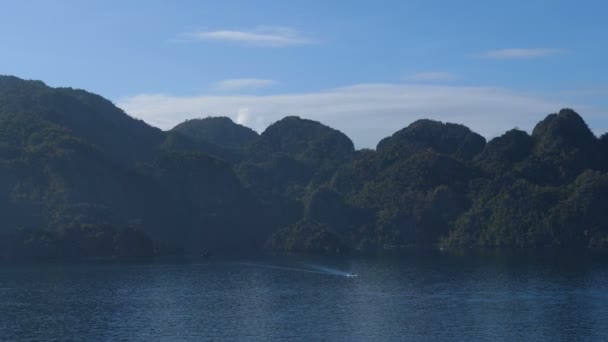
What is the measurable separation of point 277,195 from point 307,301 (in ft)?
294

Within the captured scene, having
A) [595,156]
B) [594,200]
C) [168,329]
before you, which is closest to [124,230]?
[168,329]

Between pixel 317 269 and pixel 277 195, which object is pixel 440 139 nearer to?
pixel 277 195

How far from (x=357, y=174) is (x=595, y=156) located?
44635 millimetres

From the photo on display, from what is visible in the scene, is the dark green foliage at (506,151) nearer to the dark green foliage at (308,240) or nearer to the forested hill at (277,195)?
the forested hill at (277,195)

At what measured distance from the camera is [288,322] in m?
54.8

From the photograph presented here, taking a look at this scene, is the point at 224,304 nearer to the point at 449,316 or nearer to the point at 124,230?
the point at 449,316

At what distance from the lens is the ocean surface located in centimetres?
5119

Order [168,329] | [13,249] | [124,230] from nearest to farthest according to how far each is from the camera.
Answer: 1. [168,329]
2. [13,249]
3. [124,230]

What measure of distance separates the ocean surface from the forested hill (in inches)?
724

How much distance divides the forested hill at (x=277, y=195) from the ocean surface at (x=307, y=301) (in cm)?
1840

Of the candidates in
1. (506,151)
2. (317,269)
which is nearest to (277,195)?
(506,151)

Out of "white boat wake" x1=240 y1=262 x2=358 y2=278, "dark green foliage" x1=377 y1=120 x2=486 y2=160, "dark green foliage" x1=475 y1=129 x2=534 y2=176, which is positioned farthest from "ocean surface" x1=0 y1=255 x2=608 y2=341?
"dark green foliage" x1=377 y1=120 x2=486 y2=160

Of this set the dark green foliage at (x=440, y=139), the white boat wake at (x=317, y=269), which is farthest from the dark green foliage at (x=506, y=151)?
the white boat wake at (x=317, y=269)

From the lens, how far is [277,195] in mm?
154125
